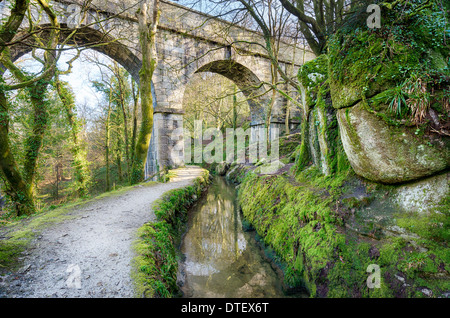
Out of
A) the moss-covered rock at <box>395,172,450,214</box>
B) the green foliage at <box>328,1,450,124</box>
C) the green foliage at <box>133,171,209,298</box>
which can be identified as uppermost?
the green foliage at <box>328,1,450,124</box>

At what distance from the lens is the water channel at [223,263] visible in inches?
113

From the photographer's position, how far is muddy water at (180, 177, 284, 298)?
2.89 metres

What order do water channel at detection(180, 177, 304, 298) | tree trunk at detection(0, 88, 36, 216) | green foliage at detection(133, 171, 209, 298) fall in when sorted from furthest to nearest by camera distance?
1. tree trunk at detection(0, 88, 36, 216)
2. water channel at detection(180, 177, 304, 298)
3. green foliage at detection(133, 171, 209, 298)

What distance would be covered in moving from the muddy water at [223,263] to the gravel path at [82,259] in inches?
40.2

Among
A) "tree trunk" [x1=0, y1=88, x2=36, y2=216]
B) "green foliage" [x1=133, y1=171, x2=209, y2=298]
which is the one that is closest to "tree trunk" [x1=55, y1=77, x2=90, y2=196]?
"tree trunk" [x1=0, y1=88, x2=36, y2=216]

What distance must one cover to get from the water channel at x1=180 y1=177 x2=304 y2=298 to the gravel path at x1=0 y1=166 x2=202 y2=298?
3.36 ft

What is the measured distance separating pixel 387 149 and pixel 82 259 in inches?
148

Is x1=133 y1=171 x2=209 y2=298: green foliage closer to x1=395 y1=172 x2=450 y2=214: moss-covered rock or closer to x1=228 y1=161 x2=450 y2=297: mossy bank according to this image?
x1=228 y1=161 x2=450 y2=297: mossy bank

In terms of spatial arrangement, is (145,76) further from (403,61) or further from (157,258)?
(403,61)

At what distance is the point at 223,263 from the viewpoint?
11.8 feet

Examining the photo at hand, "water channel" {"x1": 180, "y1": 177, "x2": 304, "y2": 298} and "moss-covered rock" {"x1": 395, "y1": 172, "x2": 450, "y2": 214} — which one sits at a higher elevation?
"moss-covered rock" {"x1": 395, "y1": 172, "x2": 450, "y2": 214}

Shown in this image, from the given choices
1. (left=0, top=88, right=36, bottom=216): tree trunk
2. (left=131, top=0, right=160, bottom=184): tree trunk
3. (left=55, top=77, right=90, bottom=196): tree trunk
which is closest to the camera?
(left=0, top=88, right=36, bottom=216): tree trunk

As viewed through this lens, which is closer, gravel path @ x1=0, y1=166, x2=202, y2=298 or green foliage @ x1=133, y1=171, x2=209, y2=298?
gravel path @ x1=0, y1=166, x2=202, y2=298

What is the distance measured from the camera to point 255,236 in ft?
15.3
